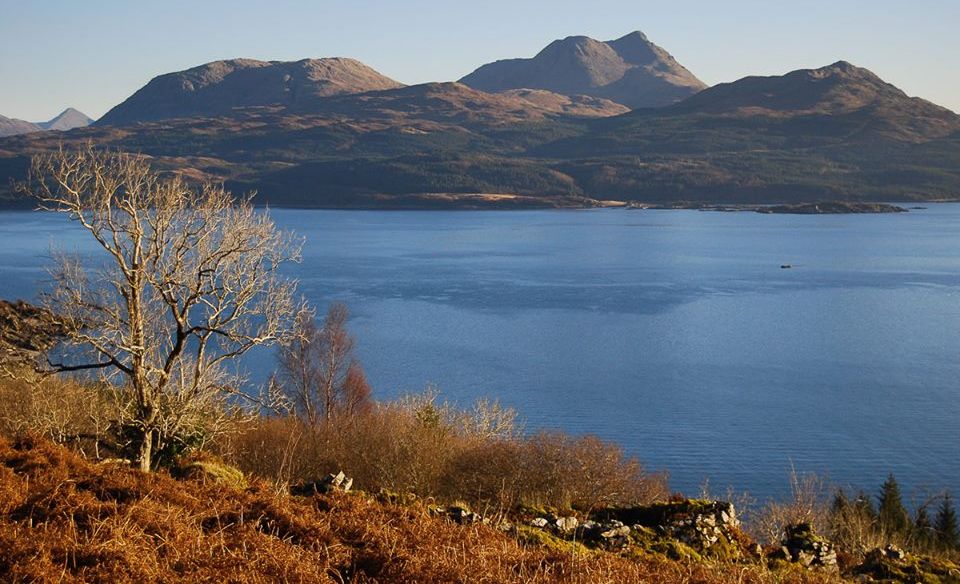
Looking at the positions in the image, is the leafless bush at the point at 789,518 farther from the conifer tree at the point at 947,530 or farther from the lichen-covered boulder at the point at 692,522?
the lichen-covered boulder at the point at 692,522

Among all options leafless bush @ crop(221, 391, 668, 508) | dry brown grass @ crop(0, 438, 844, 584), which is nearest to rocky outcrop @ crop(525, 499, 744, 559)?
dry brown grass @ crop(0, 438, 844, 584)

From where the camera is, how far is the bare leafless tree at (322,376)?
42.2 metres

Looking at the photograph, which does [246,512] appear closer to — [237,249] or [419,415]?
[237,249]

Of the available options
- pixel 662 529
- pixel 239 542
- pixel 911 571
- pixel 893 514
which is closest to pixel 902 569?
pixel 911 571

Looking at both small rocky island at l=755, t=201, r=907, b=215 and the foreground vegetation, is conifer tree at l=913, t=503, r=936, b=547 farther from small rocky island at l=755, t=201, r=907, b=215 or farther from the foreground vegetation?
small rocky island at l=755, t=201, r=907, b=215

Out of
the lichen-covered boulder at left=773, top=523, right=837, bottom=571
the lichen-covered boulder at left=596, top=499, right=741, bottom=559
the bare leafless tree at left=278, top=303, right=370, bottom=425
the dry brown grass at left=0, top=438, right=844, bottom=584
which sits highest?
the dry brown grass at left=0, top=438, right=844, bottom=584

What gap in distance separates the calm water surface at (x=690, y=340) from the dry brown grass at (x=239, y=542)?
28.0 metres

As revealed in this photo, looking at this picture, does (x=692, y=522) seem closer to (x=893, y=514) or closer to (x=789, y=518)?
(x=789, y=518)

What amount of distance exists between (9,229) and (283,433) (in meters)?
125

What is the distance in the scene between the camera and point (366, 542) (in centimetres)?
702

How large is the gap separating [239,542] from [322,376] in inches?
1532

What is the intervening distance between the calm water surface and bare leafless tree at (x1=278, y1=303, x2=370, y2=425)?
2.75 metres

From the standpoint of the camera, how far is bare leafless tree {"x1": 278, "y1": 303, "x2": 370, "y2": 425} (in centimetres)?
4222

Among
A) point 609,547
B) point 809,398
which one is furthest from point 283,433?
point 809,398
